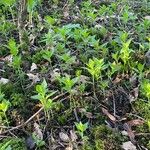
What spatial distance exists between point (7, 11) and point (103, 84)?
5.99 ft

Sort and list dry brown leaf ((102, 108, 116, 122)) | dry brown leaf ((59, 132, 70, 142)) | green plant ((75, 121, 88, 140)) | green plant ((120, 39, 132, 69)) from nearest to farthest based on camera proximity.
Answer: green plant ((75, 121, 88, 140)), dry brown leaf ((59, 132, 70, 142)), dry brown leaf ((102, 108, 116, 122)), green plant ((120, 39, 132, 69))

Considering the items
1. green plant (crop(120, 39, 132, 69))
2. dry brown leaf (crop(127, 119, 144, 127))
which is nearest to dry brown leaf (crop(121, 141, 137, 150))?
dry brown leaf (crop(127, 119, 144, 127))

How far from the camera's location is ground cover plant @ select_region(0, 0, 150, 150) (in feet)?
8.52

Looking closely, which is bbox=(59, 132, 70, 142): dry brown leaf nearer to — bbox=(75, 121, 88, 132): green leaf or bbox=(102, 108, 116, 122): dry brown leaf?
bbox=(75, 121, 88, 132): green leaf

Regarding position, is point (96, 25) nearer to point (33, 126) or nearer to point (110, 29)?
point (110, 29)

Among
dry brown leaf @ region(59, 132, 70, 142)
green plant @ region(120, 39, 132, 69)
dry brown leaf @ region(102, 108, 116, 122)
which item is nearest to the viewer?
dry brown leaf @ region(59, 132, 70, 142)

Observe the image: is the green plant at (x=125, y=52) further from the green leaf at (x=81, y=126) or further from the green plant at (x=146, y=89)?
the green leaf at (x=81, y=126)

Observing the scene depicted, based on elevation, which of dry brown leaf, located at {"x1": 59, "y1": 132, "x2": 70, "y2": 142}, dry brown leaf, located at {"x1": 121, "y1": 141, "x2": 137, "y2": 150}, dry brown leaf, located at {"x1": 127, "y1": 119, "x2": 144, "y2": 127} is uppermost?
dry brown leaf, located at {"x1": 127, "y1": 119, "x2": 144, "y2": 127}

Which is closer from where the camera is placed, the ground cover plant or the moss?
the moss

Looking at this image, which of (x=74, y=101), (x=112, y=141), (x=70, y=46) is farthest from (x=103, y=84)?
(x=70, y=46)

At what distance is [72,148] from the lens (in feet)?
8.25

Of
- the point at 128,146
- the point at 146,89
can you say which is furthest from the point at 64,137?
the point at 146,89

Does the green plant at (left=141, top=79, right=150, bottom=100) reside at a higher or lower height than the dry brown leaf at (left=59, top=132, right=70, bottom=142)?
higher

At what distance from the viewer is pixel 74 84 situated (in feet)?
9.80
